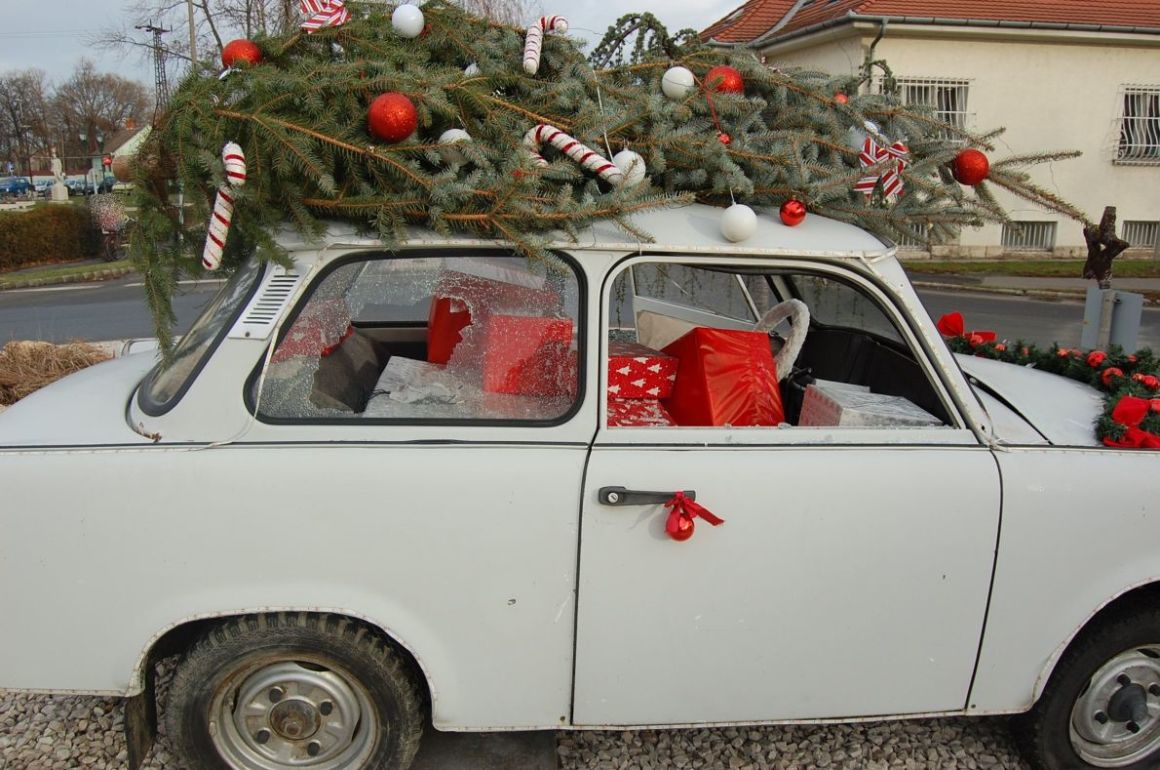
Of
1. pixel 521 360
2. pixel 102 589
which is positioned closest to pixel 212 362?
pixel 102 589

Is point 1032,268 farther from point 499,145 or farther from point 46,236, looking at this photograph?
point 46,236

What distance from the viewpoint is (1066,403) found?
2.92m

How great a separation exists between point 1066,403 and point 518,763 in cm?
217

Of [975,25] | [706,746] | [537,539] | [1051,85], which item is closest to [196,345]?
[537,539]

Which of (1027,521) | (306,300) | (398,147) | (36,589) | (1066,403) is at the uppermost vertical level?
(398,147)

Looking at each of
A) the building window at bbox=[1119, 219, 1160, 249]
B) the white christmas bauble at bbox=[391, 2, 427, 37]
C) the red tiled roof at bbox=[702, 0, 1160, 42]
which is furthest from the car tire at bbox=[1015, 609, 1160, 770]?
the building window at bbox=[1119, 219, 1160, 249]

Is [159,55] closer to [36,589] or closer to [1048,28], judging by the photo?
[1048,28]

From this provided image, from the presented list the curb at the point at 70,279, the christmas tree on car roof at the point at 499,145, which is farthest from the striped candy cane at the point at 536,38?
the curb at the point at 70,279

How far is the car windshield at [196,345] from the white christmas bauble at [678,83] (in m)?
1.47

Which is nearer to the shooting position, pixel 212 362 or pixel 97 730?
pixel 212 362

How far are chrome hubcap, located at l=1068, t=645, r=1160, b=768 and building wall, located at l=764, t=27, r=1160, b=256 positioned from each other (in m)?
16.1

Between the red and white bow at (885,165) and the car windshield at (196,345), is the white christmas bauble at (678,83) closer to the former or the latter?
the red and white bow at (885,165)

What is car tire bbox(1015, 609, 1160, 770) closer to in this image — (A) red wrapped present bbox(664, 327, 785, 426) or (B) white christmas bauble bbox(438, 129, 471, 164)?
(A) red wrapped present bbox(664, 327, 785, 426)

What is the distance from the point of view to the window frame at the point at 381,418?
2.47 meters
